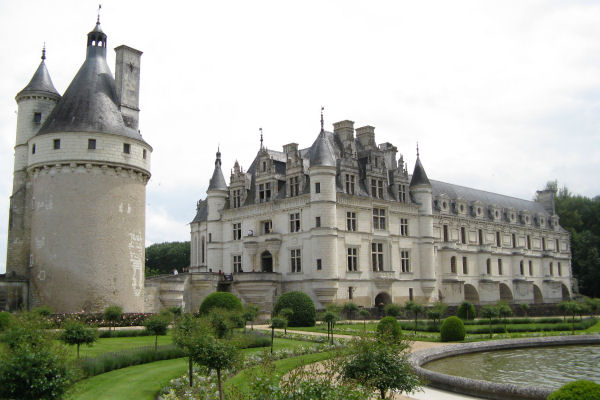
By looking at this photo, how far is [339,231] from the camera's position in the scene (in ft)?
134

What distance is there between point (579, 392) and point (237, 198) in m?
39.4

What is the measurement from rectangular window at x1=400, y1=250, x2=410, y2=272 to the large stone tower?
22.2m

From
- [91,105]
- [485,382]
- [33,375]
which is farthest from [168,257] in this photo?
[33,375]

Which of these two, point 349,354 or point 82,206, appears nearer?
point 349,354

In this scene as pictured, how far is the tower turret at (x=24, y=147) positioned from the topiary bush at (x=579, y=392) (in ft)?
112

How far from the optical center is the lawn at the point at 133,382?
46.2ft

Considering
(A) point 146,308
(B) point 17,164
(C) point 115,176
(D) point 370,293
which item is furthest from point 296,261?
(B) point 17,164

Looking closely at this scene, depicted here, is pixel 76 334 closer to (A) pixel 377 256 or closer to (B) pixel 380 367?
(B) pixel 380 367

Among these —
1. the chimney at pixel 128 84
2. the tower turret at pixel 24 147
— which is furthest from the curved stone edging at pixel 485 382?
the tower turret at pixel 24 147

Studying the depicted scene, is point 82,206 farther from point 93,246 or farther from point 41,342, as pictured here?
point 41,342

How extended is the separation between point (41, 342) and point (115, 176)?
2323cm

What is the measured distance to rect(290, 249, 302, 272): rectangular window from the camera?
41.5 meters

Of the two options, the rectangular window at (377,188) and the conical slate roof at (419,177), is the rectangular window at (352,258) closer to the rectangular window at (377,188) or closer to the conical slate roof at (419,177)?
the rectangular window at (377,188)

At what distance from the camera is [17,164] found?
3650cm
